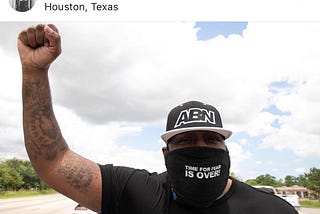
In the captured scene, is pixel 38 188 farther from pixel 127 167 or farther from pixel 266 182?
pixel 127 167

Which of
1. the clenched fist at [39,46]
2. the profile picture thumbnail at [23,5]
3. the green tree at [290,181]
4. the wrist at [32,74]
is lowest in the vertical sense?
the green tree at [290,181]

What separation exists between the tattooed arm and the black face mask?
420mm

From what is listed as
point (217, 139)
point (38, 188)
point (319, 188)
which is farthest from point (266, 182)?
point (217, 139)

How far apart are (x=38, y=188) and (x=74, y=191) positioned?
94952 millimetres

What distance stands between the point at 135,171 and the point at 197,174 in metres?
0.34

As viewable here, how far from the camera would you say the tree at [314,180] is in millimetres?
55953

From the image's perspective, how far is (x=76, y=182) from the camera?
2.02 meters

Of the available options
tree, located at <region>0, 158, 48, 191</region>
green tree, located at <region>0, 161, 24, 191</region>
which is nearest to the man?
tree, located at <region>0, 158, 48, 191</region>

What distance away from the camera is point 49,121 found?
2045mm

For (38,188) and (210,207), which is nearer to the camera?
(210,207)

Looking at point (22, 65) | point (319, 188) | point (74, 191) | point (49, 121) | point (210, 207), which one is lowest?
point (319, 188)

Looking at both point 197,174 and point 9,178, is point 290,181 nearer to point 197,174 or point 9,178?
point 9,178

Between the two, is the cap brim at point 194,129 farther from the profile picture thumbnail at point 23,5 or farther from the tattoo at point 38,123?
the profile picture thumbnail at point 23,5

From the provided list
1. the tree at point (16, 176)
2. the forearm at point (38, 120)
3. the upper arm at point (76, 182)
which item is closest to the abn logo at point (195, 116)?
the upper arm at point (76, 182)
